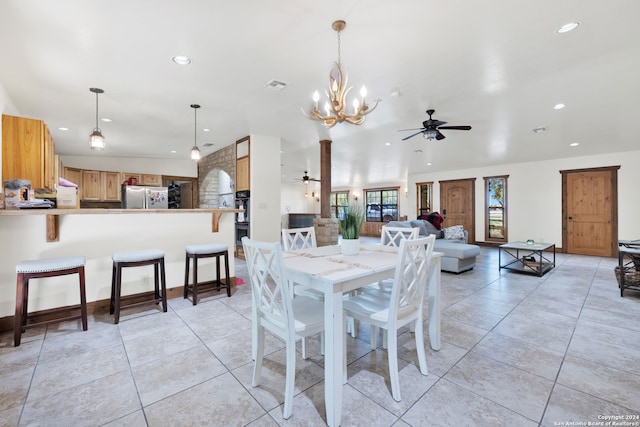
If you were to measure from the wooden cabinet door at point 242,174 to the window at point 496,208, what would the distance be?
700cm

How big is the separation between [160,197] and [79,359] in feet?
12.3

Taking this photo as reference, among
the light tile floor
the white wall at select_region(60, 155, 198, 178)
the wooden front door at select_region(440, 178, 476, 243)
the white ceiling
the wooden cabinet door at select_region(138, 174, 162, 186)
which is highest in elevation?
the white ceiling

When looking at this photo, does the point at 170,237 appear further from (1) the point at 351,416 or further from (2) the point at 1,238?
(1) the point at 351,416

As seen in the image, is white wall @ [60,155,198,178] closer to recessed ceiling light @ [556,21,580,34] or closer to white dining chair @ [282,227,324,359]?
white dining chair @ [282,227,324,359]

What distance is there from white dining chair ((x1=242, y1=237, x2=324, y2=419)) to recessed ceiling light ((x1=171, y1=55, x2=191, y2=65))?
81.8 inches

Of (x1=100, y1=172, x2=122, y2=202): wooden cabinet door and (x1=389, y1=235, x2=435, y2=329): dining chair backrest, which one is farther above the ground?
(x1=100, y1=172, x2=122, y2=202): wooden cabinet door

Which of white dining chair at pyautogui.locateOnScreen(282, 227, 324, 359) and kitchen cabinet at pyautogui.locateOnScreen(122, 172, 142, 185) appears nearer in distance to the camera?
white dining chair at pyautogui.locateOnScreen(282, 227, 324, 359)

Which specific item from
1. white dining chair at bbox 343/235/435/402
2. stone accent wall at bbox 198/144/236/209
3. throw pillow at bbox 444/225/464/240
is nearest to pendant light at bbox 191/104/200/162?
stone accent wall at bbox 198/144/236/209

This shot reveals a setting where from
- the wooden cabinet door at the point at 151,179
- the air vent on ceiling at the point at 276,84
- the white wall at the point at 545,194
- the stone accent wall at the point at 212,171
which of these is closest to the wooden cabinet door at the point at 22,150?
the air vent on ceiling at the point at 276,84

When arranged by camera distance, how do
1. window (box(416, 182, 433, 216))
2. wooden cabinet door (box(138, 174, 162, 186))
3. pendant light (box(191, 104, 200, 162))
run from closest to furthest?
pendant light (box(191, 104, 200, 162)), wooden cabinet door (box(138, 174, 162, 186)), window (box(416, 182, 433, 216))

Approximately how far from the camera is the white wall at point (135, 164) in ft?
23.0

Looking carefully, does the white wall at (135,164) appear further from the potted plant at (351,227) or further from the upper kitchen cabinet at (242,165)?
the potted plant at (351,227)

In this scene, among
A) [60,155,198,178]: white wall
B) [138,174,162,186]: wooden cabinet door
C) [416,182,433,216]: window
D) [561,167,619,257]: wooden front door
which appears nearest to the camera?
[561,167,619,257]: wooden front door

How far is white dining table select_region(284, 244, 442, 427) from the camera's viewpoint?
1.48 meters
